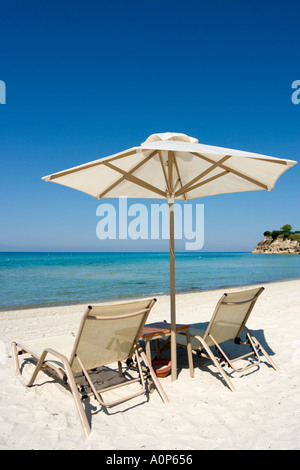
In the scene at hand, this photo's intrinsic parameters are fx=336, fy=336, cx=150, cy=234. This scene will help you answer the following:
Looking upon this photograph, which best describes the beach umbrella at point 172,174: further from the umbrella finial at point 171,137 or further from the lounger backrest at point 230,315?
the lounger backrest at point 230,315

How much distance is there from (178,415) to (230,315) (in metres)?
1.31

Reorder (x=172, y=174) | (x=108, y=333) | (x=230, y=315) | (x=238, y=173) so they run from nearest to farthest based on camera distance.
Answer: (x=108, y=333), (x=172, y=174), (x=230, y=315), (x=238, y=173)

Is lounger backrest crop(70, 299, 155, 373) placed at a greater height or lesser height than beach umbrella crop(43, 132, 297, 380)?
lesser

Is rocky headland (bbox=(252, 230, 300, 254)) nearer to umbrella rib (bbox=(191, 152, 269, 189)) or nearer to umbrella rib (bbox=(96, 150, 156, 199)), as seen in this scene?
umbrella rib (bbox=(191, 152, 269, 189))

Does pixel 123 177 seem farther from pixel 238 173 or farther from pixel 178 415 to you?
pixel 178 415

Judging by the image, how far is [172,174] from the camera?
12.0 ft

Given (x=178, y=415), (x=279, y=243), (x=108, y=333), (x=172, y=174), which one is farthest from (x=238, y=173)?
(x=279, y=243)

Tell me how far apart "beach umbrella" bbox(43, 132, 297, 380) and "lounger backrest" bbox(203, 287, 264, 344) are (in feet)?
1.54

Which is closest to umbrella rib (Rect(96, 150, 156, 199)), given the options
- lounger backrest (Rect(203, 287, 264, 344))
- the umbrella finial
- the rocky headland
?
the umbrella finial

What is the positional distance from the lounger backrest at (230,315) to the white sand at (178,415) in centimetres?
47

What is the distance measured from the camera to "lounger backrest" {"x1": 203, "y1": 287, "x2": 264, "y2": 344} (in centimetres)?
364

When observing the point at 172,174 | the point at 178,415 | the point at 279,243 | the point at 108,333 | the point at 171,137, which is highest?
the point at 171,137

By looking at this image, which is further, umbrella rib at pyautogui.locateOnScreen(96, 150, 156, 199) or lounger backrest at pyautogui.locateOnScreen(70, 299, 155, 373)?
umbrella rib at pyautogui.locateOnScreen(96, 150, 156, 199)
